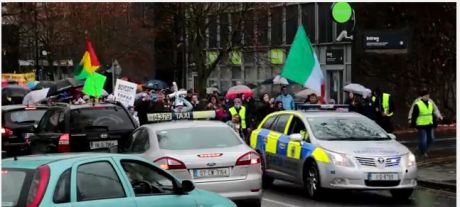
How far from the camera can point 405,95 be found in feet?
101

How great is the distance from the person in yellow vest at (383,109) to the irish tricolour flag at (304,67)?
2739 millimetres

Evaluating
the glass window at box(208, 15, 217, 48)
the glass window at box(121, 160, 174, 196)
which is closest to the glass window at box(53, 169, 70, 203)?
the glass window at box(121, 160, 174, 196)

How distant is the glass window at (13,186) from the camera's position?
22.0 ft

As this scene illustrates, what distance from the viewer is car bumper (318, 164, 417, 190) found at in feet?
40.5

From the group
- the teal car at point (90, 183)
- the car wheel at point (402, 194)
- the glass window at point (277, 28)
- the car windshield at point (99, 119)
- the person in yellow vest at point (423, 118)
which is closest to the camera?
the teal car at point (90, 183)

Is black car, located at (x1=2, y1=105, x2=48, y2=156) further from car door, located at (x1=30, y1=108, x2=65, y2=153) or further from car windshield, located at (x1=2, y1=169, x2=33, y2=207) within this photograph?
car windshield, located at (x1=2, y1=169, x2=33, y2=207)

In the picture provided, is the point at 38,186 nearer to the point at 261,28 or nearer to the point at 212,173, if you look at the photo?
the point at 212,173

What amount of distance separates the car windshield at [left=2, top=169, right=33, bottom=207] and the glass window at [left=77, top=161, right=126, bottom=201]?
47cm

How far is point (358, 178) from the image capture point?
1233cm

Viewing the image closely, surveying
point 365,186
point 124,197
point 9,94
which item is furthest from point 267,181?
point 9,94

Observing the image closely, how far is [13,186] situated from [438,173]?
1096 cm

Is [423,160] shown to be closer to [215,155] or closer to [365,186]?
[365,186]

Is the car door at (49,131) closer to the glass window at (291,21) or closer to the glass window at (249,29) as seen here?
the glass window at (249,29)

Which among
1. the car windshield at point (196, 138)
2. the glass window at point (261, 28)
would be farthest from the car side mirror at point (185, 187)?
the glass window at point (261, 28)
